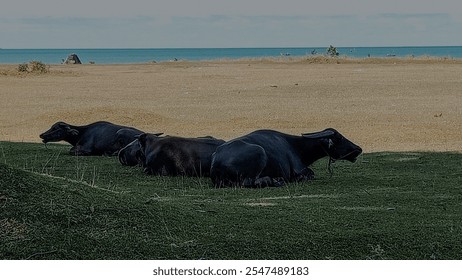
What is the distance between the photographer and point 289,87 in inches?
1312

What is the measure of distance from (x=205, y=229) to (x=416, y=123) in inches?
549

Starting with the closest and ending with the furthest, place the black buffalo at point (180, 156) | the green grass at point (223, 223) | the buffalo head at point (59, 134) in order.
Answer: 1. the green grass at point (223, 223)
2. the black buffalo at point (180, 156)
3. the buffalo head at point (59, 134)

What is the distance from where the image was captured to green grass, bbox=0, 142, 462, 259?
6742 millimetres

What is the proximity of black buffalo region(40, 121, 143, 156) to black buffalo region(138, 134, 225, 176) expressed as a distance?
95.4 inches

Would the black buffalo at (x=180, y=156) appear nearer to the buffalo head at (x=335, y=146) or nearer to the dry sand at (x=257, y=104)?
the buffalo head at (x=335, y=146)

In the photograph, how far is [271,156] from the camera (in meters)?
10.7

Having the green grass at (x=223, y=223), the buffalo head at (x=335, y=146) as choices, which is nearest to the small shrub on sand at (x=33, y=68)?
the buffalo head at (x=335, y=146)

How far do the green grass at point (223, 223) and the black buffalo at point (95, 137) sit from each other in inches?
188

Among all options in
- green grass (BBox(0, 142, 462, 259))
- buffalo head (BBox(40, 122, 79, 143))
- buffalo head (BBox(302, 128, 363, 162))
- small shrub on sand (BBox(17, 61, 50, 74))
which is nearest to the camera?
green grass (BBox(0, 142, 462, 259))

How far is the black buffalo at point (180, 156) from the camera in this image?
11.6m

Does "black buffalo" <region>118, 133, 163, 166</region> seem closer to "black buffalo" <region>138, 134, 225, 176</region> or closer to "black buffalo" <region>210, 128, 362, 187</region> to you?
"black buffalo" <region>138, 134, 225, 176</region>

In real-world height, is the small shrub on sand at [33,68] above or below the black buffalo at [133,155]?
below

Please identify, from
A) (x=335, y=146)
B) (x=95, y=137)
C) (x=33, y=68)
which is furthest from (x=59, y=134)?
(x=33, y=68)

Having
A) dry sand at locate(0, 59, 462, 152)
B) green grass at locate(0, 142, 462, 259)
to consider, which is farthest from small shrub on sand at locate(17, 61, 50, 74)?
green grass at locate(0, 142, 462, 259)
